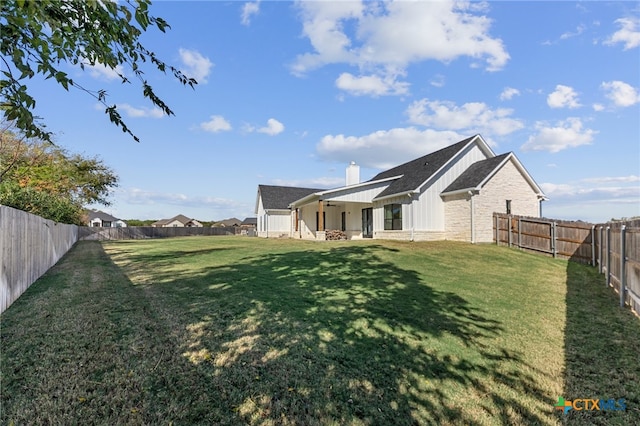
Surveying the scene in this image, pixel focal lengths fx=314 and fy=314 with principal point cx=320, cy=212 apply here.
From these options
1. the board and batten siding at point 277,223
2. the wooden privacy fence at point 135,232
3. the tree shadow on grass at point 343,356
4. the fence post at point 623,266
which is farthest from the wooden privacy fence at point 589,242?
the wooden privacy fence at point 135,232

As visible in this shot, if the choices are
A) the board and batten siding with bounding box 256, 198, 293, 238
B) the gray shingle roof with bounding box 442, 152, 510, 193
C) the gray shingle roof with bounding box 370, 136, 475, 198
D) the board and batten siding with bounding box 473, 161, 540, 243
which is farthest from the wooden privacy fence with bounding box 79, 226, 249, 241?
the board and batten siding with bounding box 473, 161, 540, 243

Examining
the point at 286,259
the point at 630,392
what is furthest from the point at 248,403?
the point at 286,259

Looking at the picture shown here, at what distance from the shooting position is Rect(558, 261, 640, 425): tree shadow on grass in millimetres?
3125

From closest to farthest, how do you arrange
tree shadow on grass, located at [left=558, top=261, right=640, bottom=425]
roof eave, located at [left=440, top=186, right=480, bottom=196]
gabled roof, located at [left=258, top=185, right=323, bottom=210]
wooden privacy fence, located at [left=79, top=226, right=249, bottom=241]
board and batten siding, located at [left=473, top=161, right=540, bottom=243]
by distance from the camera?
tree shadow on grass, located at [left=558, top=261, right=640, bottom=425] → roof eave, located at [left=440, top=186, right=480, bottom=196] → board and batten siding, located at [left=473, top=161, right=540, bottom=243] → gabled roof, located at [left=258, top=185, right=323, bottom=210] → wooden privacy fence, located at [left=79, top=226, right=249, bottom=241]

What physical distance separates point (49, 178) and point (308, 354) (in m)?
31.7

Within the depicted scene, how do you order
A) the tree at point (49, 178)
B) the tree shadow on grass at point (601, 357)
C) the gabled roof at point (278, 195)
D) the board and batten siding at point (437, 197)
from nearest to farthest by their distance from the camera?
the tree shadow on grass at point (601, 357), the tree at point (49, 178), the board and batten siding at point (437, 197), the gabled roof at point (278, 195)

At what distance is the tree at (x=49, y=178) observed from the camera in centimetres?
1272

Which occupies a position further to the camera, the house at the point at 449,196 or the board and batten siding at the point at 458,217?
the board and batten siding at the point at 458,217

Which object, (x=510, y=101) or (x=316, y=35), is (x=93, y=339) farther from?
(x=510, y=101)

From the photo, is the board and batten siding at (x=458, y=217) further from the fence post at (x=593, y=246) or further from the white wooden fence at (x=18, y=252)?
the white wooden fence at (x=18, y=252)

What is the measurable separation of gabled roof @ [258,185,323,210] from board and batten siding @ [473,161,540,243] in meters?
19.1

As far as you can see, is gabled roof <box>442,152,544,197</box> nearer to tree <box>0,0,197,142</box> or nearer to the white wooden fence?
tree <box>0,0,197,142</box>

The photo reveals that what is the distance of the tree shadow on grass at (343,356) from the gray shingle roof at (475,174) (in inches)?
505

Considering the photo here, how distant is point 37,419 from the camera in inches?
99.1
